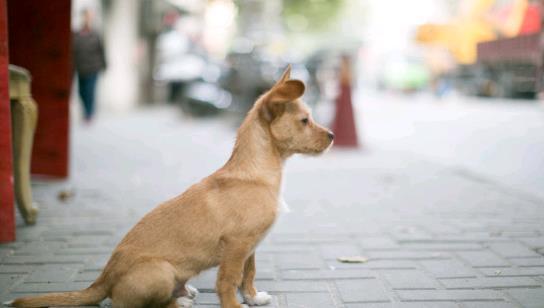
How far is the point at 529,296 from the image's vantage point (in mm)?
3215

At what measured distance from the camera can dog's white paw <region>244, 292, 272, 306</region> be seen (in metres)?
3.16

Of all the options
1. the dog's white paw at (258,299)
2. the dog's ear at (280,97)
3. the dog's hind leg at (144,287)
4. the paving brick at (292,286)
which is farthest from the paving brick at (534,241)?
the dog's hind leg at (144,287)

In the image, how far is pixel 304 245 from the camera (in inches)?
172

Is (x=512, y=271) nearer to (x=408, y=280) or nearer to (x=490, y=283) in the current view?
(x=490, y=283)

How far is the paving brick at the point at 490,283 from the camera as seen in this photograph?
3391 millimetres

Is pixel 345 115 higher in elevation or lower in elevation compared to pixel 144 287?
lower

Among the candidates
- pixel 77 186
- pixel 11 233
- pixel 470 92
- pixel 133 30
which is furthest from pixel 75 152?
pixel 470 92

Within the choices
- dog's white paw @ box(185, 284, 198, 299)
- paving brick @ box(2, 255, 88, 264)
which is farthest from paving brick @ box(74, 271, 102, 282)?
dog's white paw @ box(185, 284, 198, 299)

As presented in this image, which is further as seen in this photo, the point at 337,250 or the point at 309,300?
the point at 337,250

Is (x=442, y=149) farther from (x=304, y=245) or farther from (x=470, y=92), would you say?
(x=470, y=92)

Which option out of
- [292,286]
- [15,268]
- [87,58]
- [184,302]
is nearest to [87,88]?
[87,58]

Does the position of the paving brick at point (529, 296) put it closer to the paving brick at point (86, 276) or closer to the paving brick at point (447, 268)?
the paving brick at point (447, 268)

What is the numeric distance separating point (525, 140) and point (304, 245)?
789cm

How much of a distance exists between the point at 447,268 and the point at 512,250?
73cm
